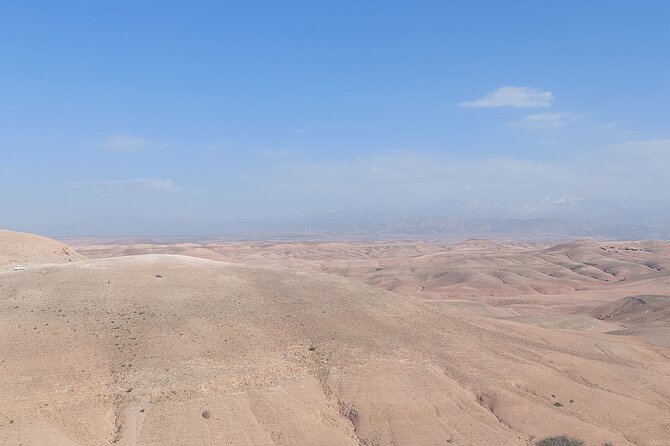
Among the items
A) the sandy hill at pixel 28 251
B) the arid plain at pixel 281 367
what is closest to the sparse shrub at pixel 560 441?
the arid plain at pixel 281 367

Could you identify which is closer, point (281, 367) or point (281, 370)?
point (281, 370)

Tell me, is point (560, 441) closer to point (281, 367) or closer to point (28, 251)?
point (281, 367)

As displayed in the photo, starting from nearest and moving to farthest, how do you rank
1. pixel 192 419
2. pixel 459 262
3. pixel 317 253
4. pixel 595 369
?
1. pixel 192 419
2. pixel 595 369
3. pixel 459 262
4. pixel 317 253

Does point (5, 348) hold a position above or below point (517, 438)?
above

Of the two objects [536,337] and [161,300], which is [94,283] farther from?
[536,337]

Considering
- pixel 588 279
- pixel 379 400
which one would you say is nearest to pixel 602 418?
pixel 379 400

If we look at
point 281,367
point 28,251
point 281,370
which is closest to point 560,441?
point 281,370

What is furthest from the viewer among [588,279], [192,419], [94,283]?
[588,279]
